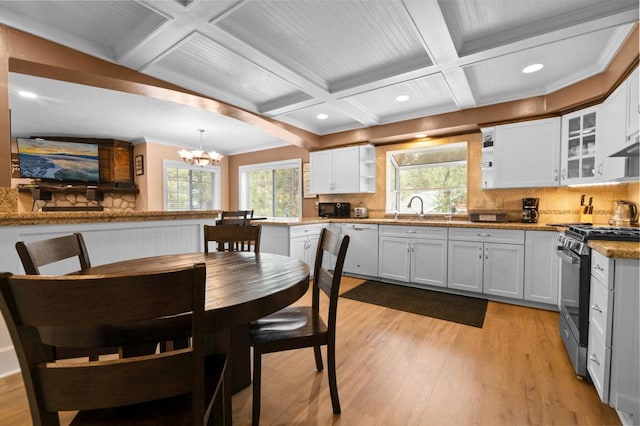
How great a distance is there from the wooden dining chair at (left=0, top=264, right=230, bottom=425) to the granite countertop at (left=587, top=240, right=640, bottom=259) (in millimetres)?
1989

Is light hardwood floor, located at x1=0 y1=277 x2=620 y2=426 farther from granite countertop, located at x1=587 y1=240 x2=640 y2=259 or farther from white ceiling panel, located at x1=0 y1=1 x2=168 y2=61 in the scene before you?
white ceiling panel, located at x1=0 y1=1 x2=168 y2=61

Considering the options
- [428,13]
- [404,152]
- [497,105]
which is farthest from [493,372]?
[404,152]

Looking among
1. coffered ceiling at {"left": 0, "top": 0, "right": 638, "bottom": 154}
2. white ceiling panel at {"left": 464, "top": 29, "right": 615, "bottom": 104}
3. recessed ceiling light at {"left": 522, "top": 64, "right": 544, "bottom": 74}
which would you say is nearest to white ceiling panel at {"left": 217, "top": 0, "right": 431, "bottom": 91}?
coffered ceiling at {"left": 0, "top": 0, "right": 638, "bottom": 154}

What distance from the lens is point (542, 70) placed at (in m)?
2.81

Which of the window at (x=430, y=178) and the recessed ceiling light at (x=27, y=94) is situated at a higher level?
the recessed ceiling light at (x=27, y=94)

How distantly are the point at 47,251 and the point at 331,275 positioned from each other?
1365 mm

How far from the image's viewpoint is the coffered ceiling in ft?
6.42

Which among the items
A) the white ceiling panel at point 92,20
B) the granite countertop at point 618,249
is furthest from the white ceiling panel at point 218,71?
the granite countertop at point 618,249

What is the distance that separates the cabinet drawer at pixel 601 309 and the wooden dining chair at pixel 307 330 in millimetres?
1457

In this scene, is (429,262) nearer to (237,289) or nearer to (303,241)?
(303,241)

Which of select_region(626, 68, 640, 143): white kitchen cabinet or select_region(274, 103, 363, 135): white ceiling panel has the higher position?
select_region(274, 103, 363, 135): white ceiling panel

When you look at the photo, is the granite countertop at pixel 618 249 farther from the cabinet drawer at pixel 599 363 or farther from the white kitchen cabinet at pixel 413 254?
the white kitchen cabinet at pixel 413 254

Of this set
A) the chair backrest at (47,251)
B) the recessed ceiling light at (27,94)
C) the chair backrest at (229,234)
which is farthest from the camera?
the recessed ceiling light at (27,94)

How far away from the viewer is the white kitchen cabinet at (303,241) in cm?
397
